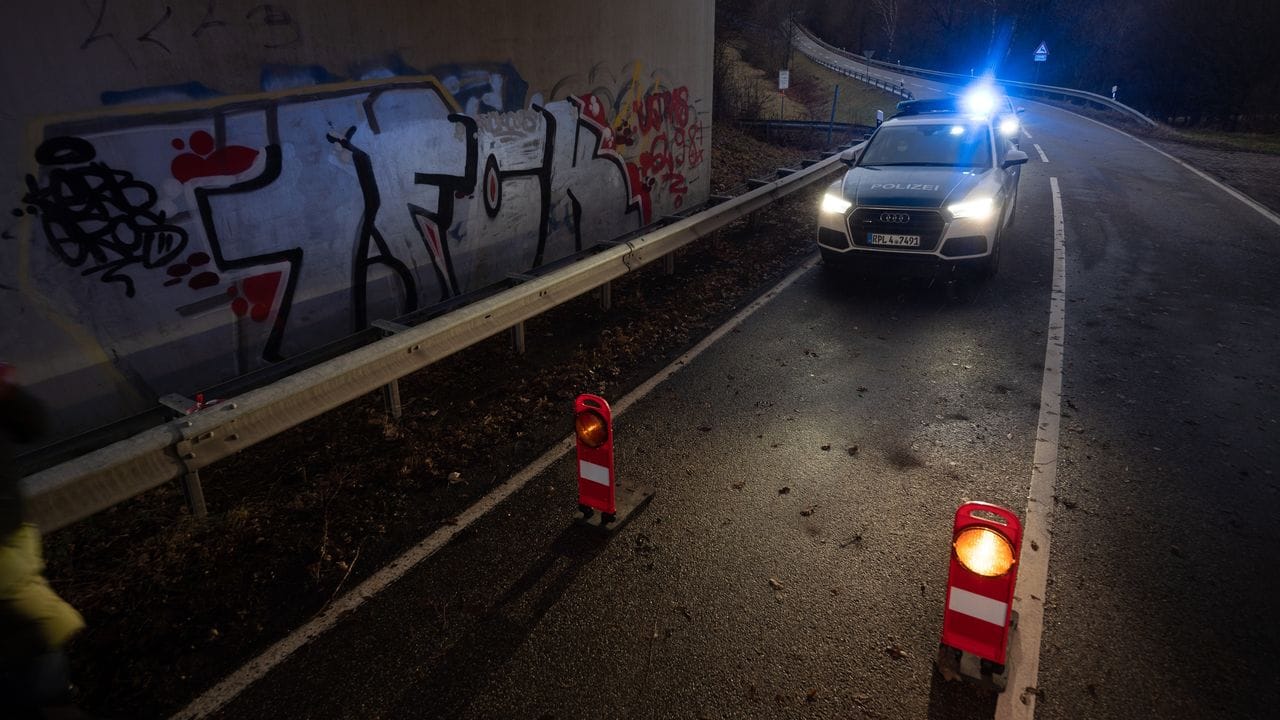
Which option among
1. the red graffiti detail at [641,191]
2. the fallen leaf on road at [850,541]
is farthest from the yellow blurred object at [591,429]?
the red graffiti detail at [641,191]

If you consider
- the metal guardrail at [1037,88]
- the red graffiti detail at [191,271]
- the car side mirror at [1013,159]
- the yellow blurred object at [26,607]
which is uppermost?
the metal guardrail at [1037,88]

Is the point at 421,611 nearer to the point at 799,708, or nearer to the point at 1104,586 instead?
the point at 799,708

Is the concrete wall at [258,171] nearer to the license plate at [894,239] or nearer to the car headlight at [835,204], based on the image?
the car headlight at [835,204]

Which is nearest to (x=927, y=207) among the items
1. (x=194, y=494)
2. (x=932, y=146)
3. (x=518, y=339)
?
(x=932, y=146)

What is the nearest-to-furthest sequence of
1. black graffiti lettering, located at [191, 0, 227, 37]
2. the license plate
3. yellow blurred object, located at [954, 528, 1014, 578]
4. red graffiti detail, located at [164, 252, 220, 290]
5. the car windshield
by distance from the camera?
1. yellow blurred object, located at [954, 528, 1014, 578]
2. black graffiti lettering, located at [191, 0, 227, 37]
3. red graffiti detail, located at [164, 252, 220, 290]
4. the license plate
5. the car windshield

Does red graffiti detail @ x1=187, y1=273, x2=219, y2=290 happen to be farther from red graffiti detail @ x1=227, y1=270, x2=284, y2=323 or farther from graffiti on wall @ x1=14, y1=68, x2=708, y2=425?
red graffiti detail @ x1=227, y1=270, x2=284, y2=323

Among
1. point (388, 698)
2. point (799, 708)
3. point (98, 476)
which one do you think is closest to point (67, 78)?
point (98, 476)

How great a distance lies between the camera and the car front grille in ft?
26.8

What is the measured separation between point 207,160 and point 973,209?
7628mm

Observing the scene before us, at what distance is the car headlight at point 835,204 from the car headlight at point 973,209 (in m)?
1.17

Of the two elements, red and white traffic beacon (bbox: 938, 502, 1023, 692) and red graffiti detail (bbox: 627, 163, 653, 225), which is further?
red graffiti detail (bbox: 627, 163, 653, 225)

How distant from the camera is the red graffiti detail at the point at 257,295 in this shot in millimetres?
5652

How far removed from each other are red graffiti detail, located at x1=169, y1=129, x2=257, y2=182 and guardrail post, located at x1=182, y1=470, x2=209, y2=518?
2.31 m

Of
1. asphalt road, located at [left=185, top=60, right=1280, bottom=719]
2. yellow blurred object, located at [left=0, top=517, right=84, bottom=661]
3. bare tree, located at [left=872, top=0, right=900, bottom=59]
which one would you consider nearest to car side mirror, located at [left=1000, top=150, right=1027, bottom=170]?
asphalt road, located at [left=185, top=60, right=1280, bottom=719]
